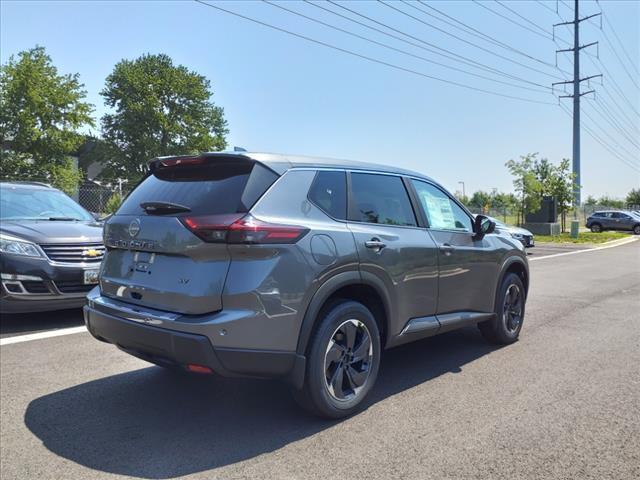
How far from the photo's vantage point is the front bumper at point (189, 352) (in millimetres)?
3131

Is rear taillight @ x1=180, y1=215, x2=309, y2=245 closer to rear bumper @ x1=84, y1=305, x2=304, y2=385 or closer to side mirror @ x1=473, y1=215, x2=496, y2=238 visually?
rear bumper @ x1=84, y1=305, x2=304, y2=385

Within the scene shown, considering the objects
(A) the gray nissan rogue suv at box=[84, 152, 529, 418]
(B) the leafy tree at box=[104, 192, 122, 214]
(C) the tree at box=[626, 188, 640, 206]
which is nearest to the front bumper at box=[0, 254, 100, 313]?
(A) the gray nissan rogue suv at box=[84, 152, 529, 418]

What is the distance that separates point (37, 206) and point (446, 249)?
5721 millimetres

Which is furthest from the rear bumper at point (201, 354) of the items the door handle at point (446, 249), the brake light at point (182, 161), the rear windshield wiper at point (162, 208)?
the door handle at point (446, 249)

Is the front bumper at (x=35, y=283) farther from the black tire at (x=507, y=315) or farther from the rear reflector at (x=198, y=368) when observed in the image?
the black tire at (x=507, y=315)

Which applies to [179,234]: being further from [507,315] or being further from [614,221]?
[614,221]

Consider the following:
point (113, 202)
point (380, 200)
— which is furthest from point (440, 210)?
point (113, 202)

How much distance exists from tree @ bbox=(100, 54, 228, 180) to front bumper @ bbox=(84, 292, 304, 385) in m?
55.4

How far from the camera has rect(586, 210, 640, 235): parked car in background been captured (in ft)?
130

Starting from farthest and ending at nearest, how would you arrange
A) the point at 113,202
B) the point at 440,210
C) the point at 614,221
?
the point at 614,221, the point at 113,202, the point at 440,210

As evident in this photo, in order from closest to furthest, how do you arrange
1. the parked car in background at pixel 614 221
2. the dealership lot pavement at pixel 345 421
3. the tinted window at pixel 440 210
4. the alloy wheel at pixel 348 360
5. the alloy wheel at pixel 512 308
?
the dealership lot pavement at pixel 345 421, the alloy wheel at pixel 348 360, the tinted window at pixel 440 210, the alloy wheel at pixel 512 308, the parked car in background at pixel 614 221

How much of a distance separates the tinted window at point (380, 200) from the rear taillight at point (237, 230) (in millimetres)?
822

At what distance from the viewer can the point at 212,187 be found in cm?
346

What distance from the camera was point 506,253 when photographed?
558 centimetres
